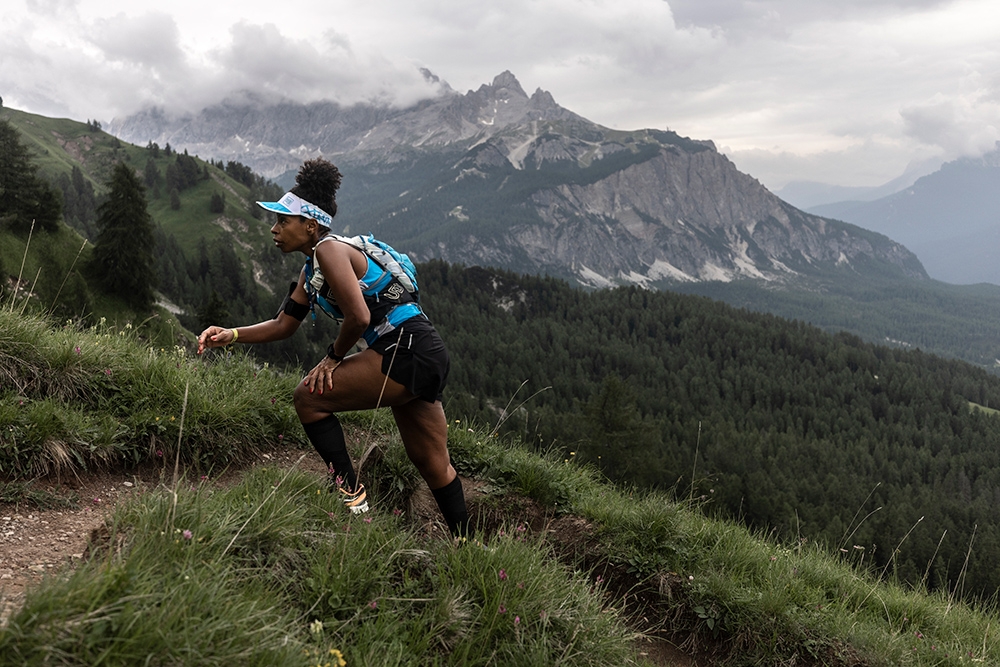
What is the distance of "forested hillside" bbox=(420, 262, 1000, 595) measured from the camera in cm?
6519

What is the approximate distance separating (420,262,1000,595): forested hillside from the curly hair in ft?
152

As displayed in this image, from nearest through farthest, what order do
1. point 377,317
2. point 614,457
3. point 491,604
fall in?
point 491,604 → point 377,317 → point 614,457

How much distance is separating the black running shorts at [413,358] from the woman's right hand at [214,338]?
4.28 feet

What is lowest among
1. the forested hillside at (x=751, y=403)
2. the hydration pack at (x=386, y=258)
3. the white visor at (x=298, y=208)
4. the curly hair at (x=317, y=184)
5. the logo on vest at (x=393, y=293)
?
the forested hillside at (x=751, y=403)

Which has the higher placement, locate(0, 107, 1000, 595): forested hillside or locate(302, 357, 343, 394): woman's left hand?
locate(302, 357, 343, 394): woman's left hand

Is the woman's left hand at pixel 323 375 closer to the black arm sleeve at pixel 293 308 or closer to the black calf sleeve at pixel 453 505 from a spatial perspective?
the black arm sleeve at pixel 293 308

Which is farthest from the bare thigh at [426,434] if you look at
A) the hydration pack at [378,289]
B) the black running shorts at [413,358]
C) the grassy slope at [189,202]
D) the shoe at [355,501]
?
the grassy slope at [189,202]

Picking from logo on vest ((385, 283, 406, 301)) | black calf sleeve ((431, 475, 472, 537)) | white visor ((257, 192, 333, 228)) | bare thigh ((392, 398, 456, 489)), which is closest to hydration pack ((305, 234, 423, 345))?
logo on vest ((385, 283, 406, 301))

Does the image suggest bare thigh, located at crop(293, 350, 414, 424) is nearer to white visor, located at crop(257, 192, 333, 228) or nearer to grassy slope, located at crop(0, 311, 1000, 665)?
grassy slope, located at crop(0, 311, 1000, 665)

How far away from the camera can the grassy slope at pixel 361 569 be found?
7.25 feet

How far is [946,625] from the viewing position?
5.11 m

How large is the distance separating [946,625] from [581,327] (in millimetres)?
177925

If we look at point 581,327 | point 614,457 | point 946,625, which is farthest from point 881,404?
point 946,625

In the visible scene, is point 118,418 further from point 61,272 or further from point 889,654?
point 61,272
